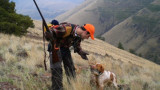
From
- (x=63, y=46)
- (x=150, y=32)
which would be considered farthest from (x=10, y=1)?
(x=150, y=32)

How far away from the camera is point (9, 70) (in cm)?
516

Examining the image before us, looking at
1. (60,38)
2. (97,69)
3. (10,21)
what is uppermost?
(10,21)

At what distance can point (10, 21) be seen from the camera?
15984mm

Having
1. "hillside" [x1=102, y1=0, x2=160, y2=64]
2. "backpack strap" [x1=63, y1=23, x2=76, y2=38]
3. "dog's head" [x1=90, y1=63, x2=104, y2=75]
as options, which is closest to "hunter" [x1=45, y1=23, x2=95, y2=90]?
"backpack strap" [x1=63, y1=23, x2=76, y2=38]

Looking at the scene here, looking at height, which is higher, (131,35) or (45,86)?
(45,86)

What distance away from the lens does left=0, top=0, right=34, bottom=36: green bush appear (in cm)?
1491

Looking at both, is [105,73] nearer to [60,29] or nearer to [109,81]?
[109,81]

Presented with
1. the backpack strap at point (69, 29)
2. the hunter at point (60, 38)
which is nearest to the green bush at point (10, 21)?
the hunter at point (60, 38)

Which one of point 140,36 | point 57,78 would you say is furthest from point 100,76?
point 140,36

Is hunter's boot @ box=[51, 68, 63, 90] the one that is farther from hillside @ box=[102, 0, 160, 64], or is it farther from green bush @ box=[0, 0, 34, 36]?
hillside @ box=[102, 0, 160, 64]

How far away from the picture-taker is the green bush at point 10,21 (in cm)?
1491

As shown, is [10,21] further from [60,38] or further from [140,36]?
[140,36]

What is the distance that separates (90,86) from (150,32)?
185476 millimetres

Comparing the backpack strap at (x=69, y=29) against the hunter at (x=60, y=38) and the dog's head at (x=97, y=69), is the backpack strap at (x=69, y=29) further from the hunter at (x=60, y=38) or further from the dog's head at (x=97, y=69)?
the dog's head at (x=97, y=69)
